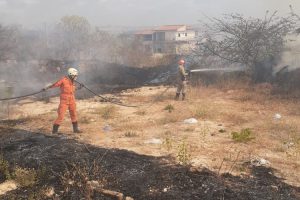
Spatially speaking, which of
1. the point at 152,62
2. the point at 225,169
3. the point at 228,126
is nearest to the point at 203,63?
the point at 152,62

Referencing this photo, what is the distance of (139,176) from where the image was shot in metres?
5.80

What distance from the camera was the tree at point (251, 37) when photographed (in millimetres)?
14039

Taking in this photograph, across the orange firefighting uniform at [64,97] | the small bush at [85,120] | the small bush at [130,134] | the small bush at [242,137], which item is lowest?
the small bush at [85,120]

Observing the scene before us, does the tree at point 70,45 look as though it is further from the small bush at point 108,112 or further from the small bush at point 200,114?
the small bush at point 200,114

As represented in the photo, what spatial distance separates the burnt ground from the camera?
526cm

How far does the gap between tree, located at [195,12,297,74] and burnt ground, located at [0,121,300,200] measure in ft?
28.8

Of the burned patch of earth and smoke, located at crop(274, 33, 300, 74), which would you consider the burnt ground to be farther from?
smoke, located at crop(274, 33, 300, 74)

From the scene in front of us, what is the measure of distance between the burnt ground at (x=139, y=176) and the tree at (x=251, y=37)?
8764 mm

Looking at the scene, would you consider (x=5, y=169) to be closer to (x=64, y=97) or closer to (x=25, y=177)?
(x=25, y=177)

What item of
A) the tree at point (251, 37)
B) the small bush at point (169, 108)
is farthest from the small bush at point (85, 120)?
the tree at point (251, 37)

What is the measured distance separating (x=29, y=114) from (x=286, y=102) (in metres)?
7.25

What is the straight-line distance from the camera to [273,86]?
13.3 meters

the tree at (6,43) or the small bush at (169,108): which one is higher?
the tree at (6,43)

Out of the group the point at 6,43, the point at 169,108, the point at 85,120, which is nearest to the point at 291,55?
the point at 169,108
